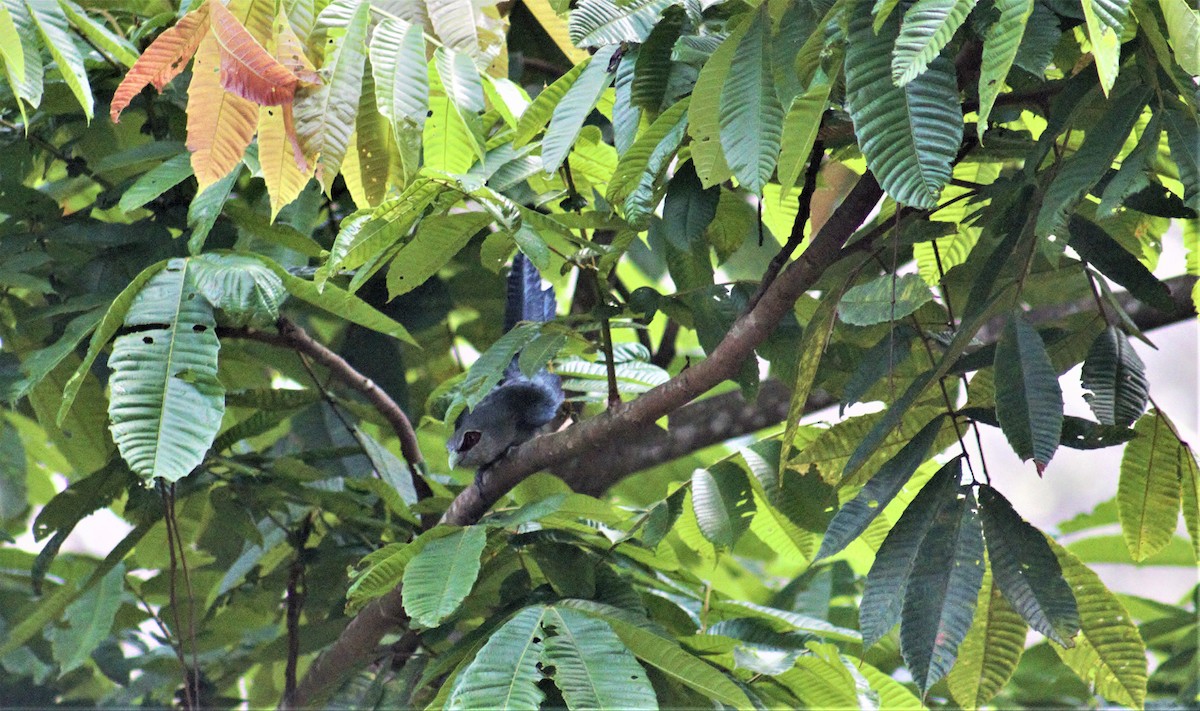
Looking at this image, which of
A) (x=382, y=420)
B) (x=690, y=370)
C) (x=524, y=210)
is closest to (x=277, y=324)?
(x=382, y=420)

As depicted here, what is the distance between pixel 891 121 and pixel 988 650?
2.24 feet

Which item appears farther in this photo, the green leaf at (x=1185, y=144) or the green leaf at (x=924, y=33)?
the green leaf at (x=1185, y=144)

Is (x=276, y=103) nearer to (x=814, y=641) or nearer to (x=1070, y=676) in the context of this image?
(x=814, y=641)

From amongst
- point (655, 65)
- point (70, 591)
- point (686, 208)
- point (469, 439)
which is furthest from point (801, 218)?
point (70, 591)

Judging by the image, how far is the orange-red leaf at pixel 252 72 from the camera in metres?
1.05

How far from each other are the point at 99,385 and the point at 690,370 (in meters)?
1.05

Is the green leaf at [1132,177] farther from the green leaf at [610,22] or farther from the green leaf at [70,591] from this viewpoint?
the green leaf at [70,591]

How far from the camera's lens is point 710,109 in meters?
1.04

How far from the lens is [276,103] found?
1061 millimetres

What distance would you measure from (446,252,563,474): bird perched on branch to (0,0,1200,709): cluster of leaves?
2.0 inches

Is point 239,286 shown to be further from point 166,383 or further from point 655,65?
point 655,65

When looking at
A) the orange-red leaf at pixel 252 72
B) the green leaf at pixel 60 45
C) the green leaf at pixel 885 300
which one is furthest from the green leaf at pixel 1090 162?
the green leaf at pixel 60 45

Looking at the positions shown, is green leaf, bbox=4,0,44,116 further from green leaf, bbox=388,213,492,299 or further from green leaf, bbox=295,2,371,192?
green leaf, bbox=388,213,492,299

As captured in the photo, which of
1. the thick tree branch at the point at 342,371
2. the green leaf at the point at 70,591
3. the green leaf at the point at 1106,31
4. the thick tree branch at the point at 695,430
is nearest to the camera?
the green leaf at the point at 1106,31
